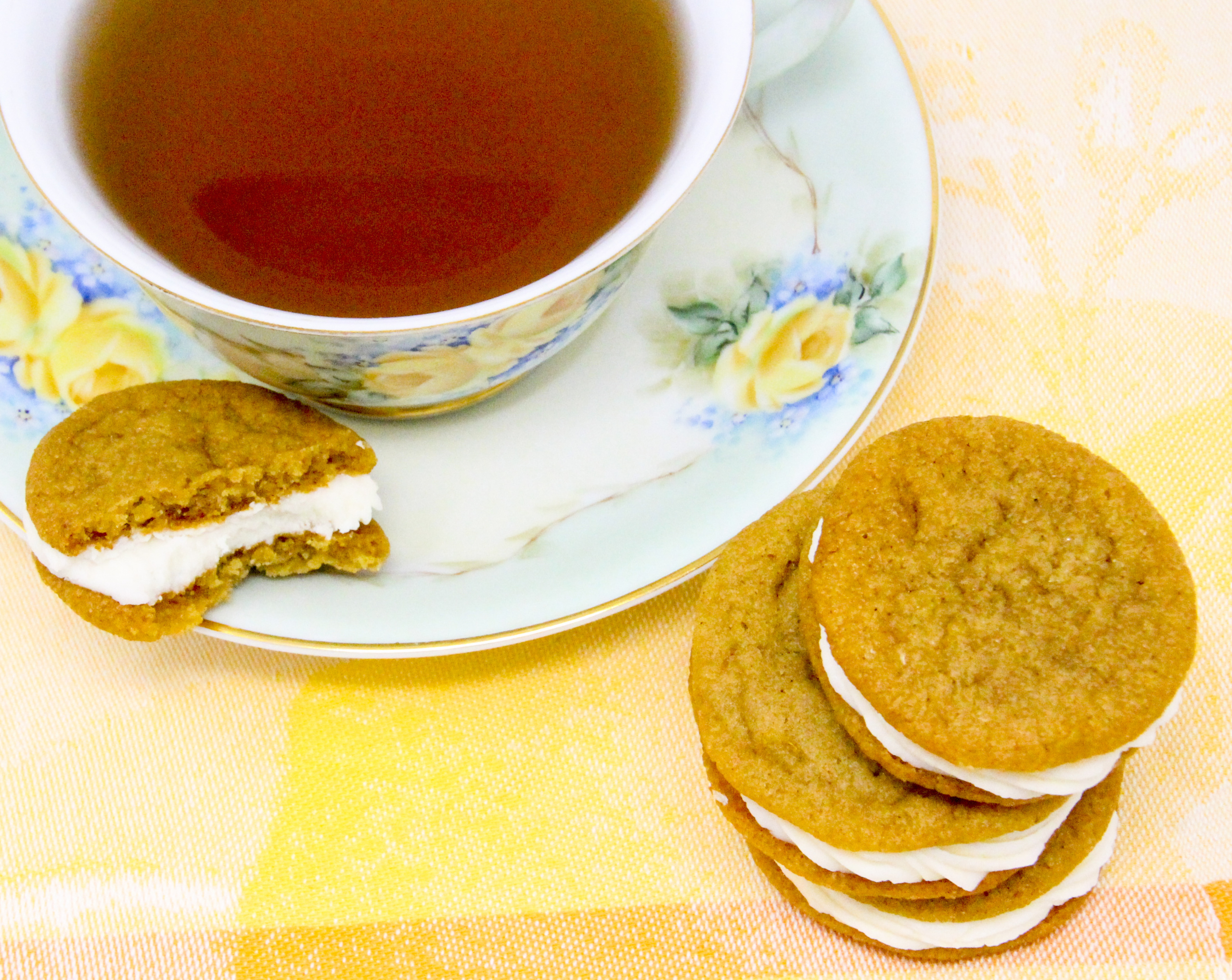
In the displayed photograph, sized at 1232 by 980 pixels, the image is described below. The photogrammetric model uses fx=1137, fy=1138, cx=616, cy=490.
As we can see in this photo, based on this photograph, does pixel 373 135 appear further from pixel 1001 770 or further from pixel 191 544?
pixel 1001 770

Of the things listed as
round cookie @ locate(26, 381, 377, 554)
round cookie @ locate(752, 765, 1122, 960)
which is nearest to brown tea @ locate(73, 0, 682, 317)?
round cookie @ locate(26, 381, 377, 554)

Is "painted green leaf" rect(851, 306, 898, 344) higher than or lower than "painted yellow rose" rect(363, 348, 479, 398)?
higher

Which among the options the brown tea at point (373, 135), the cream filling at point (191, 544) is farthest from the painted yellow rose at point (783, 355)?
the cream filling at point (191, 544)

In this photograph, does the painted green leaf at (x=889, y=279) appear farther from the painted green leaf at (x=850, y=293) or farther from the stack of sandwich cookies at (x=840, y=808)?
the stack of sandwich cookies at (x=840, y=808)

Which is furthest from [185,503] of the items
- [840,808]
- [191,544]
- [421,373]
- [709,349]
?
[840,808]

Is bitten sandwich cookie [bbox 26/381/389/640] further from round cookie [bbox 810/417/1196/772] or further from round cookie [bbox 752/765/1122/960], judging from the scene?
round cookie [bbox 752/765/1122/960]

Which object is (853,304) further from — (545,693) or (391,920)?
(391,920)

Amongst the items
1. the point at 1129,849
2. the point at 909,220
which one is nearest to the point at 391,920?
the point at 1129,849

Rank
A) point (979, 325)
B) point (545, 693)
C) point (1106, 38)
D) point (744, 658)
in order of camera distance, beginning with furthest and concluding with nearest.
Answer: point (1106, 38), point (979, 325), point (545, 693), point (744, 658)
